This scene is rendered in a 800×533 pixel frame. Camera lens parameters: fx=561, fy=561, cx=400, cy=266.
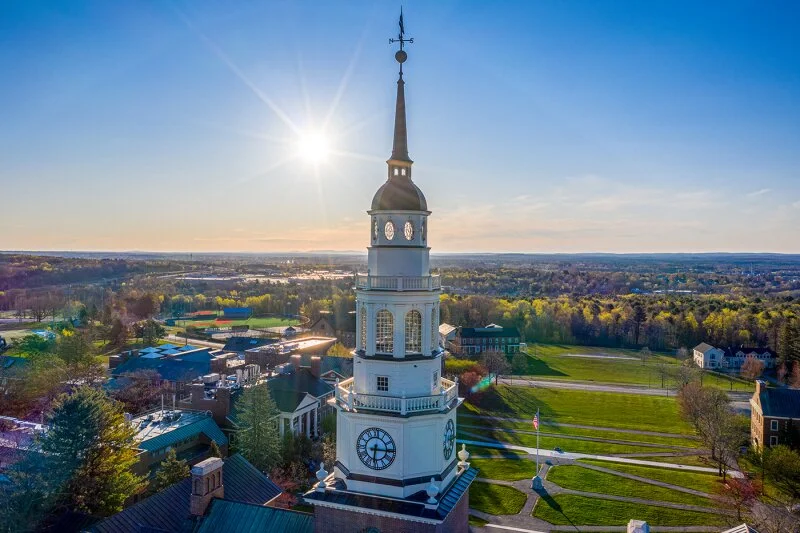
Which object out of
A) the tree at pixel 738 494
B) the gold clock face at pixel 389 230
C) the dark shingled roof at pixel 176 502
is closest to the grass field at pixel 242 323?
the tree at pixel 738 494

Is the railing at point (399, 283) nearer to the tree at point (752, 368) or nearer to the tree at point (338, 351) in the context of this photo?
the tree at point (338, 351)

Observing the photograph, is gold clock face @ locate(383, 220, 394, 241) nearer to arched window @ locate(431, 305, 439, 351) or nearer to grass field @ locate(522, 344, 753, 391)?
arched window @ locate(431, 305, 439, 351)

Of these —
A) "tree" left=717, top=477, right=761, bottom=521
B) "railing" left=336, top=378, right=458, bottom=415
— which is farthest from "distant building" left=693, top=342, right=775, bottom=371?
"railing" left=336, top=378, right=458, bottom=415

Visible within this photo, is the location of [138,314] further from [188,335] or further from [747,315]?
[747,315]

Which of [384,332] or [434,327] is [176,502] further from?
[434,327]

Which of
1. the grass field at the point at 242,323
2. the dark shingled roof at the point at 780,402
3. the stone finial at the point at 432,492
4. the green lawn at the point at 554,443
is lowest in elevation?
the grass field at the point at 242,323

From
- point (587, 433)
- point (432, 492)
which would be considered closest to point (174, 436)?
point (432, 492)
